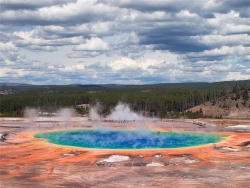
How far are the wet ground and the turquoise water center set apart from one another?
156 inches

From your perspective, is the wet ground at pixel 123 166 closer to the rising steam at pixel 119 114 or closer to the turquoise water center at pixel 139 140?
the turquoise water center at pixel 139 140

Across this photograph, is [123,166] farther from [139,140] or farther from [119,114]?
[119,114]

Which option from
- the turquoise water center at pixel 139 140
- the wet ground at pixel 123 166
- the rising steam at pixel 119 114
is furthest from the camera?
the rising steam at pixel 119 114

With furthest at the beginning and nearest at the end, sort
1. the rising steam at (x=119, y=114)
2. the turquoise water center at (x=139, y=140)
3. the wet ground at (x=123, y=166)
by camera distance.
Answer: the rising steam at (x=119, y=114)
the turquoise water center at (x=139, y=140)
the wet ground at (x=123, y=166)

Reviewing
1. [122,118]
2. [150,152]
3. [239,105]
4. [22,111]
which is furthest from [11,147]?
[239,105]

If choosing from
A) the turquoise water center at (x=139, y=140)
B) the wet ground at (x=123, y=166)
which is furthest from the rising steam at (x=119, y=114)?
the wet ground at (x=123, y=166)

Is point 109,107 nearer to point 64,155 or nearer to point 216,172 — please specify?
point 64,155

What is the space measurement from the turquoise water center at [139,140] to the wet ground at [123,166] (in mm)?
3953

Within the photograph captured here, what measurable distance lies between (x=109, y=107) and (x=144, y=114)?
12646 mm

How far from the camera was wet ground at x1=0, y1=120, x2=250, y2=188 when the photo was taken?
1104 inches

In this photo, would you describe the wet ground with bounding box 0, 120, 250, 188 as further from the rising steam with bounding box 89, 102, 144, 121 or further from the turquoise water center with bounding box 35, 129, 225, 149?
the rising steam with bounding box 89, 102, 144, 121

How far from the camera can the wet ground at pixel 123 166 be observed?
2805cm

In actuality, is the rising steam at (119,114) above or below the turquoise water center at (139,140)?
above

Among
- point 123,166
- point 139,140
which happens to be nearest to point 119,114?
point 139,140
